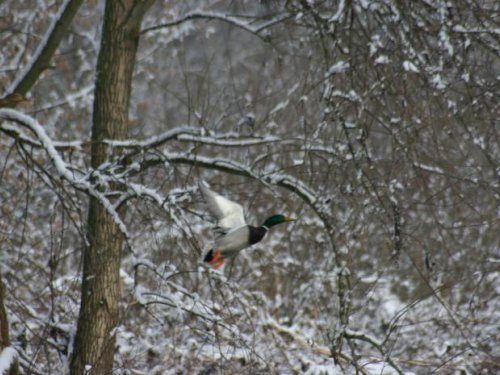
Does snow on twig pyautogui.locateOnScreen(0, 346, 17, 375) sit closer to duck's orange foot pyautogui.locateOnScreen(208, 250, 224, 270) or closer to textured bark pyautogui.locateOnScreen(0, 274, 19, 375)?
textured bark pyautogui.locateOnScreen(0, 274, 19, 375)

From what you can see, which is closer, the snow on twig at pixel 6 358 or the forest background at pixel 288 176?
the snow on twig at pixel 6 358

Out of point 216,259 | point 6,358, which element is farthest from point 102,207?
point 6,358

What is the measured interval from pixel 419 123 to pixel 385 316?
533 cm

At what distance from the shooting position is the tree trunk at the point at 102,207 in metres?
5.69

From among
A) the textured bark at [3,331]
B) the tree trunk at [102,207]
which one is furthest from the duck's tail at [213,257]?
the textured bark at [3,331]

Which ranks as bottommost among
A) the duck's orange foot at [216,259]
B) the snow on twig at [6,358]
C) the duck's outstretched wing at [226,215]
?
the snow on twig at [6,358]

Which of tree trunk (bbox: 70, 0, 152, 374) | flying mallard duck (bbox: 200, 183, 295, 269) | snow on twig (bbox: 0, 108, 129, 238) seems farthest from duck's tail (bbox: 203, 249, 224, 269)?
tree trunk (bbox: 70, 0, 152, 374)

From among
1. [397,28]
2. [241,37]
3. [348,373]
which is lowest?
[348,373]

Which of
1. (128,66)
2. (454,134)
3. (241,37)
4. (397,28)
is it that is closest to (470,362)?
(454,134)

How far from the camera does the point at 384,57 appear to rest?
187 inches

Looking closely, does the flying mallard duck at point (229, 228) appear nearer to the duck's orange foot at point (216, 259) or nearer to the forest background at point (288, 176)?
the duck's orange foot at point (216, 259)

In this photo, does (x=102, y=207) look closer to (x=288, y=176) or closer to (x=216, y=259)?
(x=216, y=259)

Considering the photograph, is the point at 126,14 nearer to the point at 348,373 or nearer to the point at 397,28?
the point at 397,28

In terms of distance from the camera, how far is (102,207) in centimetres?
580
